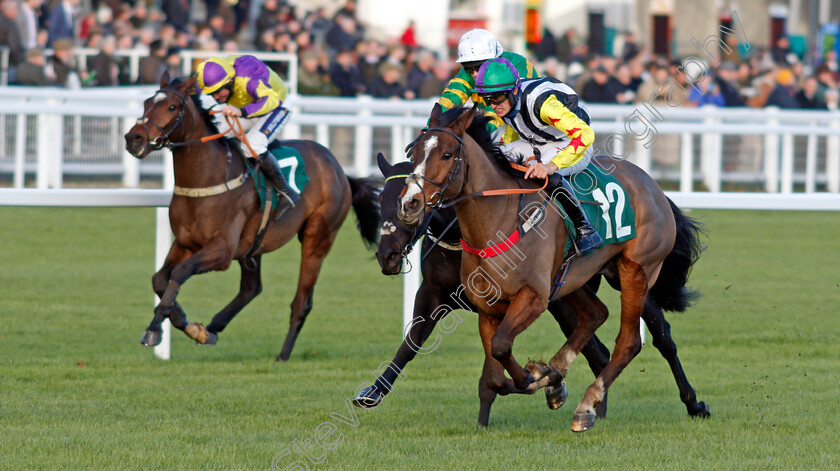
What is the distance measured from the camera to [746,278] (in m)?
9.74

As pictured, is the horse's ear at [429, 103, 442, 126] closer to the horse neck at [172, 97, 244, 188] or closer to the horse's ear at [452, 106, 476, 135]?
the horse's ear at [452, 106, 476, 135]

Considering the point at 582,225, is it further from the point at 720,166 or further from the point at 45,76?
the point at 45,76

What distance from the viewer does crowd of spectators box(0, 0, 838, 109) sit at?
13781 millimetres

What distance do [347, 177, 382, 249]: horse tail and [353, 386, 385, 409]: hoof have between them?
2.96m

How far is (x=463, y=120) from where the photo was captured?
181 inches

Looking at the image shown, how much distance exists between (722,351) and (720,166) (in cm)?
620

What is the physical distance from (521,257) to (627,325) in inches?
34.5

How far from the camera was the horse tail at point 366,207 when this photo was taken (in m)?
8.08

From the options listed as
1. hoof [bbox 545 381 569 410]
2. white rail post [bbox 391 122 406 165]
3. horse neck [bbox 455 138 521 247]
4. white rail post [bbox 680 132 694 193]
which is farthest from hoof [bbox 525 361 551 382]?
white rail post [bbox 680 132 694 193]

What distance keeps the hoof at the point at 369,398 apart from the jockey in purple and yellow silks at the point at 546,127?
3.42 ft

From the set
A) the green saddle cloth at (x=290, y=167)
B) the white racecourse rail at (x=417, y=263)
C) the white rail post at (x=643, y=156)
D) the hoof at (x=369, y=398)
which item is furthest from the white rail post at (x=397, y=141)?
the hoof at (x=369, y=398)

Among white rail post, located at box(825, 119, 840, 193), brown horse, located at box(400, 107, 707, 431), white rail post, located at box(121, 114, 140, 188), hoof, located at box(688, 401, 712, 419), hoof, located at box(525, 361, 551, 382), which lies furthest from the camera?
white rail post, located at box(825, 119, 840, 193)

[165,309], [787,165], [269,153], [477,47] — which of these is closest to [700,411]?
[477,47]

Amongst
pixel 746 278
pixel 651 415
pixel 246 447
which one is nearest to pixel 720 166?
pixel 746 278
